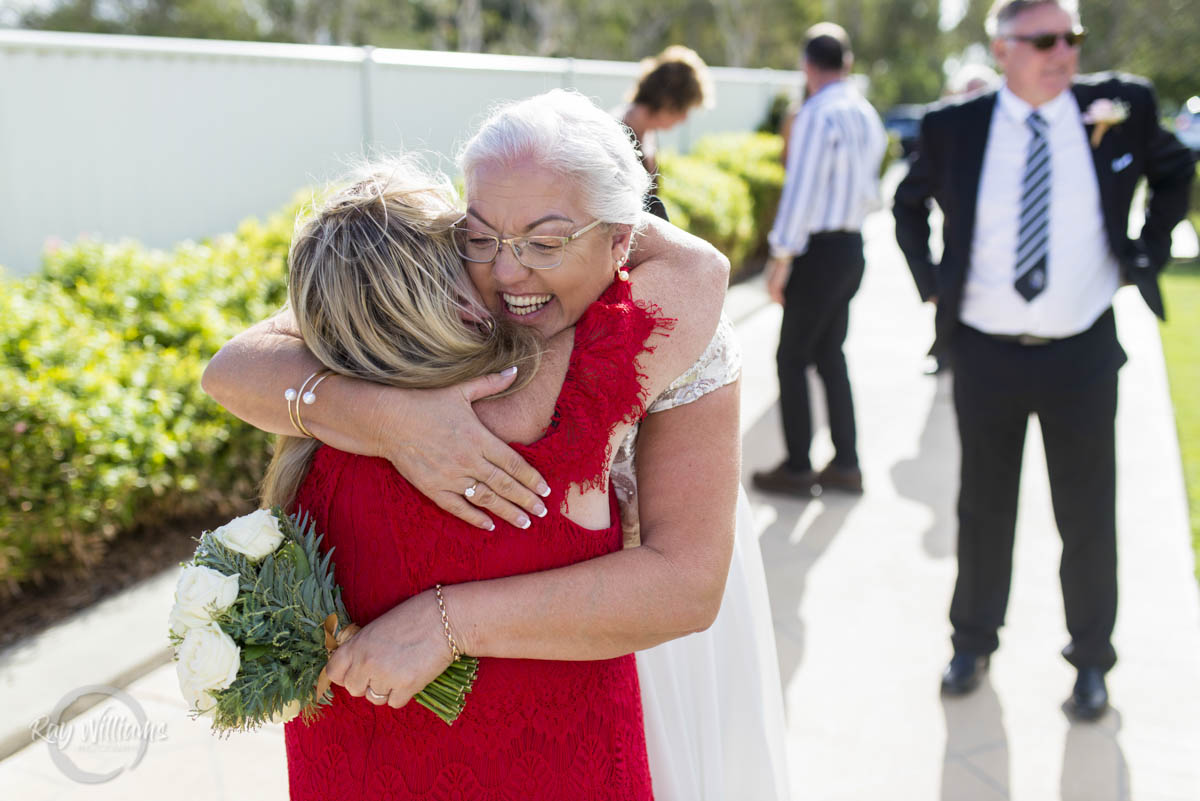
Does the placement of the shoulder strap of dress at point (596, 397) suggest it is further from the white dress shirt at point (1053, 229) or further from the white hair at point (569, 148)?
the white dress shirt at point (1053, 229)

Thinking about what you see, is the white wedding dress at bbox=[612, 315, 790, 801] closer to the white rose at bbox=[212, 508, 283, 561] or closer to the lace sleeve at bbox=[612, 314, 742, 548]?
the lace sleeve at bbox=[612, 314, 742, 548]

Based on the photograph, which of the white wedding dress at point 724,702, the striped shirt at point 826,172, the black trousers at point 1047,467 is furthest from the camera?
the striped shirt at point 826,172

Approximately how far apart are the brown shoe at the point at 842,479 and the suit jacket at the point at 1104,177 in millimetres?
2034

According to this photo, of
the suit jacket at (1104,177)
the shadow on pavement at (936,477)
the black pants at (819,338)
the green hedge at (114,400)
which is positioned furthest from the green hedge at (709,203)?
the suit jacket at (1104,177)

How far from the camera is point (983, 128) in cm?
330

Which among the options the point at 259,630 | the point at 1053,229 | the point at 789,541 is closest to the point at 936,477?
the point at 789,541

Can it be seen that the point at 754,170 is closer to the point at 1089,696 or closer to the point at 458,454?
the point at 1089,696

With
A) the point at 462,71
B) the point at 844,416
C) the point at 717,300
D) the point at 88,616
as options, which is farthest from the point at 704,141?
the point at 717,300

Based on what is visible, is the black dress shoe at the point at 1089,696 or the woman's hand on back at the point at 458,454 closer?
the woman's hand on back at the point at 458,454

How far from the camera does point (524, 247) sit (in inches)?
60.3

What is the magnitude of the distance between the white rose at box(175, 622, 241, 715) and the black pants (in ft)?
14.1

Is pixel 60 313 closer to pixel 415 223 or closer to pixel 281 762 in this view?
pixel 281 762

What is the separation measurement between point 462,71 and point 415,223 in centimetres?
908

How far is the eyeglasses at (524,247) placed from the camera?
1.53m
